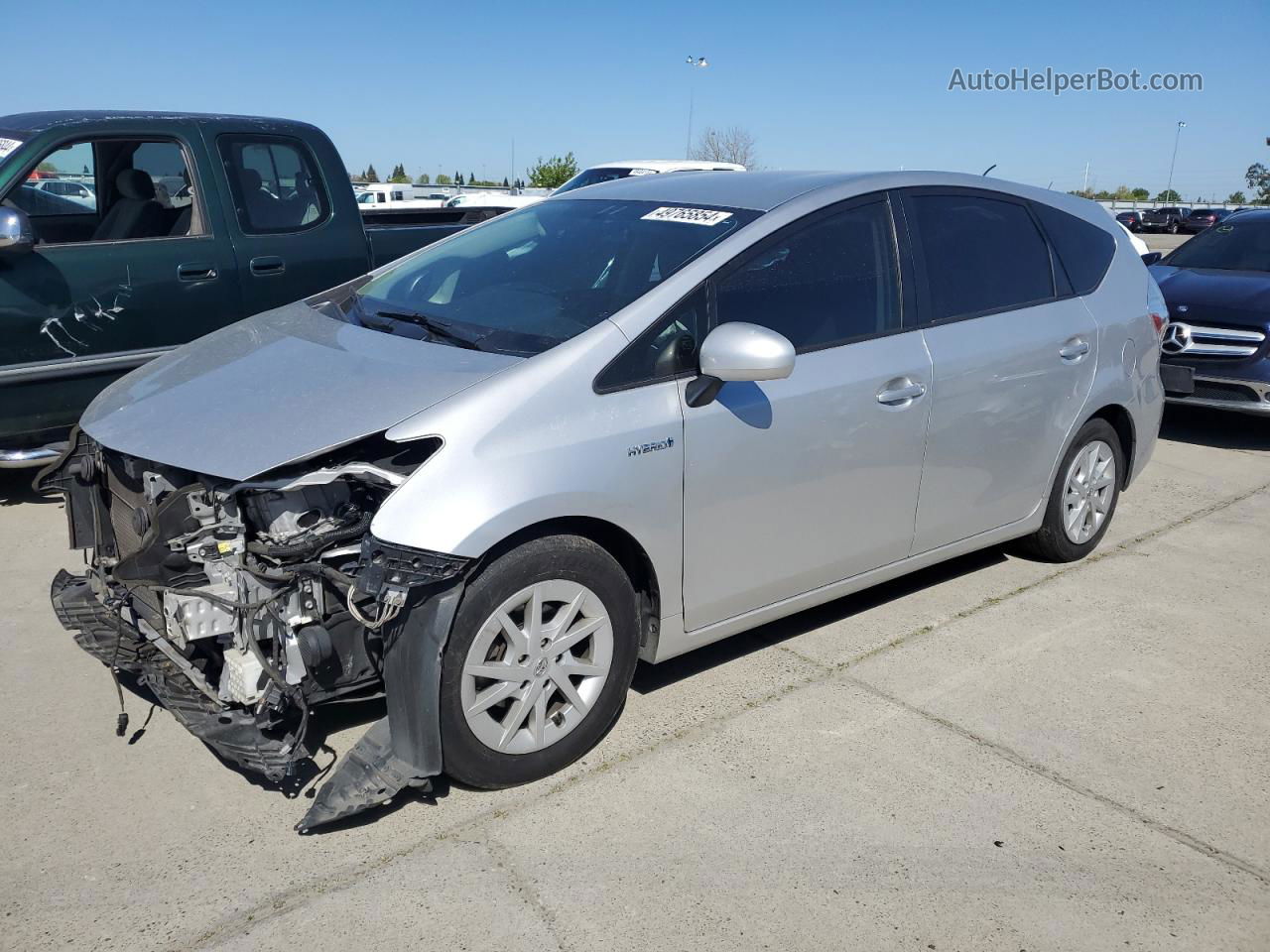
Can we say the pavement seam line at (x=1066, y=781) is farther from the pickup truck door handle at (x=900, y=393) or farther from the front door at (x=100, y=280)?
the front door at (x=100, y=280)

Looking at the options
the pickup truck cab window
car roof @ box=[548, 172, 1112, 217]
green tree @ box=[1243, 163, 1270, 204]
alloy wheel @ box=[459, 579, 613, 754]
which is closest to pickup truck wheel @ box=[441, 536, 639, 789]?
alloy wheel @ box=[459, 579, 613, 754]

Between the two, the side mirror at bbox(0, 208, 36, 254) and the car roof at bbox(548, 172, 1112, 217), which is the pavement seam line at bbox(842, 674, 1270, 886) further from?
the side mirror at bbox(0, 208, 36, 254)

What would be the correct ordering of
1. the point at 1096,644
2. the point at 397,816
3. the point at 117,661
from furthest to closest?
the point at 1096,644 < the point at 117,661 < the point at 397,816

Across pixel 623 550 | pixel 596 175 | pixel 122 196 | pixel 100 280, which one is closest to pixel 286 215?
pixel 122 196

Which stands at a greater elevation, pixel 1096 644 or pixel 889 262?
pixel 889 262

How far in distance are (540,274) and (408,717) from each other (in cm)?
169

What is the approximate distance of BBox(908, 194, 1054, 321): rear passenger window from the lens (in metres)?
4.22

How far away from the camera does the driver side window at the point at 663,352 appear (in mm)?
3266

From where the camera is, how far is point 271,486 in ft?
9.60

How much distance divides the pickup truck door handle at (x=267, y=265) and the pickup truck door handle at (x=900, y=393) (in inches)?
151

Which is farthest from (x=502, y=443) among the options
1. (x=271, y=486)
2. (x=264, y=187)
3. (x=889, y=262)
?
(x=264, y=187)

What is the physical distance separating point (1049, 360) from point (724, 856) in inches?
106

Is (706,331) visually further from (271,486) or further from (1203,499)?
(1203,499)

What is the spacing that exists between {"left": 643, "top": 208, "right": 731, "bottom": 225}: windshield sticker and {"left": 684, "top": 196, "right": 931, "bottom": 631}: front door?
0.24m
